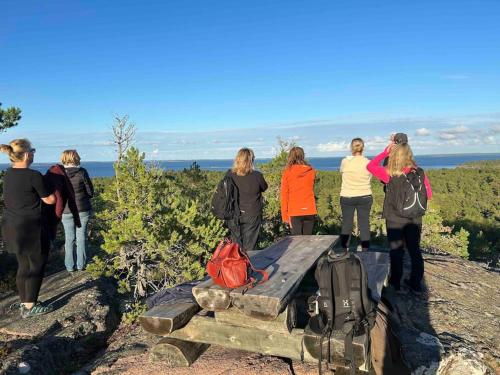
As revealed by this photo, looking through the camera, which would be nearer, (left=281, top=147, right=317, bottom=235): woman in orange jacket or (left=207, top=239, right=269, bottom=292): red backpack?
(left=207, top=239, right=269, bottom=292): red backpack

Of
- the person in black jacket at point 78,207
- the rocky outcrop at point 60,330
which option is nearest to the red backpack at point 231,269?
the rocky outcrop at point 60,330

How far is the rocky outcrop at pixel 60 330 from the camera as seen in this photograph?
4.00 metres

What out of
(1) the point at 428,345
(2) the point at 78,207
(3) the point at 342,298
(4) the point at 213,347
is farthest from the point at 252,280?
(2) the point at 78,207

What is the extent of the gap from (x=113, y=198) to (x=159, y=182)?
75 cm

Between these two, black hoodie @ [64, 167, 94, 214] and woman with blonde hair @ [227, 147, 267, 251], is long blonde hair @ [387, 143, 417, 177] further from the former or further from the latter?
black hoodie @ [64, 167, 94, 214]

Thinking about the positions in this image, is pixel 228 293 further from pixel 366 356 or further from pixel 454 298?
pixel 454 298

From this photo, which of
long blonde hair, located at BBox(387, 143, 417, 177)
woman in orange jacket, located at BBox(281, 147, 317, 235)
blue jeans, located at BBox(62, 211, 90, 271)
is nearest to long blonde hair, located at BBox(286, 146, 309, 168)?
woman in orange jacket, located at BBox(281, 147, 317, 235)

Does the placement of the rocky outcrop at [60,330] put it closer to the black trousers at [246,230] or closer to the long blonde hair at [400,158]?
the black trousers at [246,230]

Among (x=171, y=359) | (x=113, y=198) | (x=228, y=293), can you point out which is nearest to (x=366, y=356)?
(x=228, y=293)

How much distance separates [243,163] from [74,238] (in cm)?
326

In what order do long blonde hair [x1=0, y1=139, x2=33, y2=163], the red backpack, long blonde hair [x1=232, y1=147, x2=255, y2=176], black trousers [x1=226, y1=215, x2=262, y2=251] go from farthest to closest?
black trousers [x1=226, y1=215, x2=262, y2=251]
long blonde hair [x1=232, y1=147, x2=255, y2=176]
long blonde hair [x1=0, y1=139, x2=33, y2=163]
the red backpack

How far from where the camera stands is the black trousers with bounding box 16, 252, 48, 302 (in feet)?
15.7

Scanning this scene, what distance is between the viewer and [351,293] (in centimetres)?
312

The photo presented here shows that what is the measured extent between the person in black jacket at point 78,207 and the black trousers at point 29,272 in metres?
1.28
